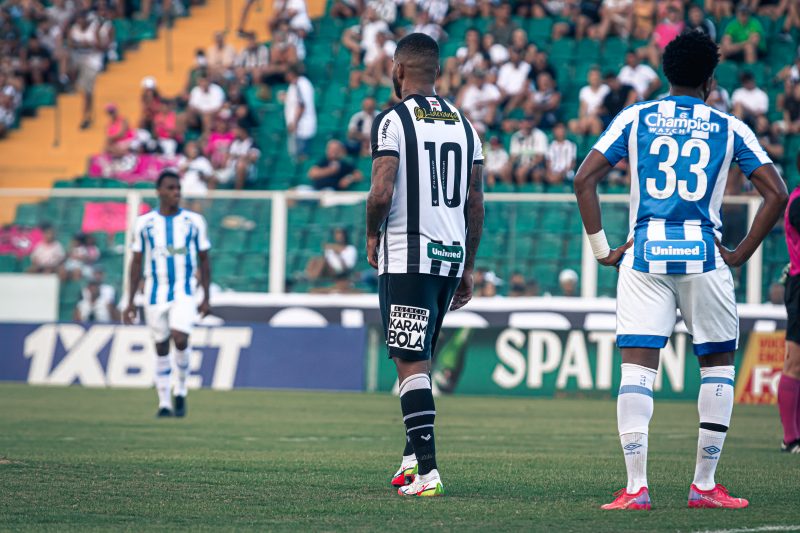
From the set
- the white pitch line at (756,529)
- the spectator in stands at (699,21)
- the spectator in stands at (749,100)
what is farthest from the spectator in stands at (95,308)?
the white pitch line at (756,529)

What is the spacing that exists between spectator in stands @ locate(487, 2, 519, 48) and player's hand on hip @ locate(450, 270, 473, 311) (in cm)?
1629

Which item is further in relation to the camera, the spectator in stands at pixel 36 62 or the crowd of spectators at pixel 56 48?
the spectator in stands at pixel 36 62

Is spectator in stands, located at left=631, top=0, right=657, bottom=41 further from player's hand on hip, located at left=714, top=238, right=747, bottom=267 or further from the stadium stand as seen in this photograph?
player's hand on hip, located at left=714, top=238, right=747, bottom=267

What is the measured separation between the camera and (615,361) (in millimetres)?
18062

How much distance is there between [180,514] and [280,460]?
280 cm

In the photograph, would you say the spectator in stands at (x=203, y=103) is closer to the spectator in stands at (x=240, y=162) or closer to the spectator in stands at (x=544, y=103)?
the spectator in stands at (x=240, y=162)

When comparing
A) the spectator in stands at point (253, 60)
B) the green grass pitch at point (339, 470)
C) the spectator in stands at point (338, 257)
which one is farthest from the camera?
the spectator in stands at point (253, 60)


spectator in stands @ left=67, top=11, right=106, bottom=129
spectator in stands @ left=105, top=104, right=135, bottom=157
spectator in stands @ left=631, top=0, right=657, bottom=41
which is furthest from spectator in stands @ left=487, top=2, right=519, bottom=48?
spectator in stands @ left=67, top=11, right=106, bottom=129

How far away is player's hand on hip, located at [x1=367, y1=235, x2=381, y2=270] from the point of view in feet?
23.1

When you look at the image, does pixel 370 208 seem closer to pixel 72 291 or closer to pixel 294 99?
pixel 72 291

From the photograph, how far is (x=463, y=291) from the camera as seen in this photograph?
7508 millimetres

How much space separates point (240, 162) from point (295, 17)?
4.62m

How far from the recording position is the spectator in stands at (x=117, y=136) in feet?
80.0

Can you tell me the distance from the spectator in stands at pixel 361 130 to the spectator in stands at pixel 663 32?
15.3ft
